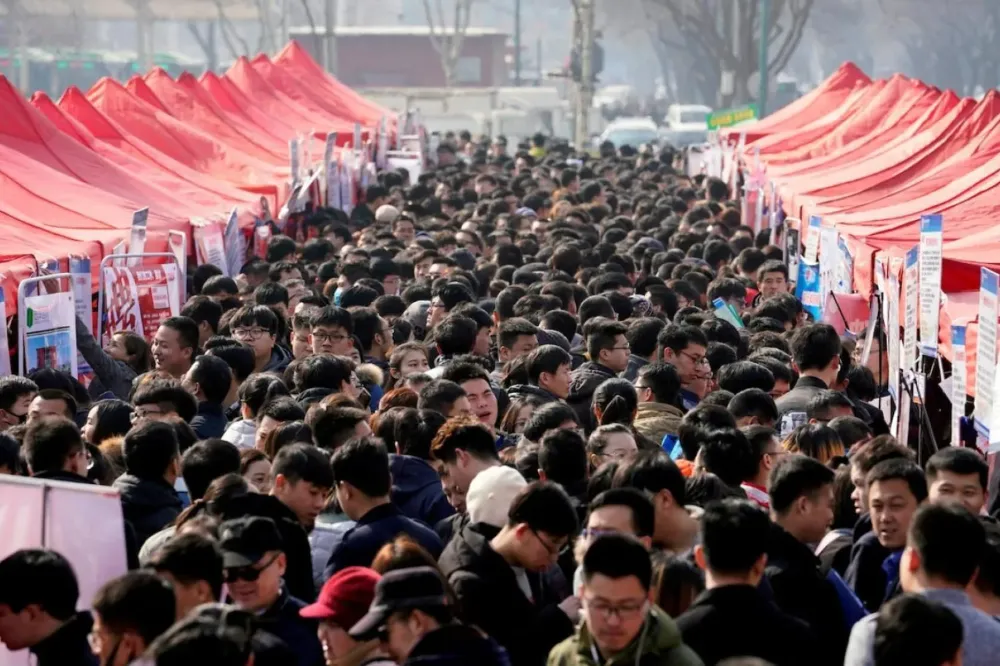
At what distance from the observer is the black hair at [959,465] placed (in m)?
6.34

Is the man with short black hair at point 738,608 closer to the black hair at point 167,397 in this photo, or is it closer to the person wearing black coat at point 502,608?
the person wearing black coat at point 502,608

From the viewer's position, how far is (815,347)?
9.10 metres

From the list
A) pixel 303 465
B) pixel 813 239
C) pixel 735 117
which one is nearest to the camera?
pixel 303 465

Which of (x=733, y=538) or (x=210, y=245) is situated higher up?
(x=733, y=538)

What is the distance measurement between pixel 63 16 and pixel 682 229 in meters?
58.7

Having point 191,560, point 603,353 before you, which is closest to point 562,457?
point 191,560

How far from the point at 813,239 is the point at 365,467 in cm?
885

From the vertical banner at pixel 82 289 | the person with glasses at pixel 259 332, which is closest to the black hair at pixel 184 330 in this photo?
the person with glasses at pixel 259 332

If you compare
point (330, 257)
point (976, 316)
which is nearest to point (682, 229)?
point (330, 257)

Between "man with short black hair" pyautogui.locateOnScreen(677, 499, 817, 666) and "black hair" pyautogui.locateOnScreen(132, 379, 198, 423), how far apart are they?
3388 mm

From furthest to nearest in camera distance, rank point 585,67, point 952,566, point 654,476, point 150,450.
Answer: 1. point 585,67
2. point 150,450
3. point 654,476
4. point 952,566

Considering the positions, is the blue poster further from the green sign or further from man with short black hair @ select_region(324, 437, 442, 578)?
the green sign

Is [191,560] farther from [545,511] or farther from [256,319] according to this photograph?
[256,319]

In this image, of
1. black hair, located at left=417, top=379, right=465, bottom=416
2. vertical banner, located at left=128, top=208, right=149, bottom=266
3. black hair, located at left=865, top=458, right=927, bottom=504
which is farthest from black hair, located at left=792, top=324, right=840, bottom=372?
vertical banner, located at left=128, top=208, right=149, bottom=266
